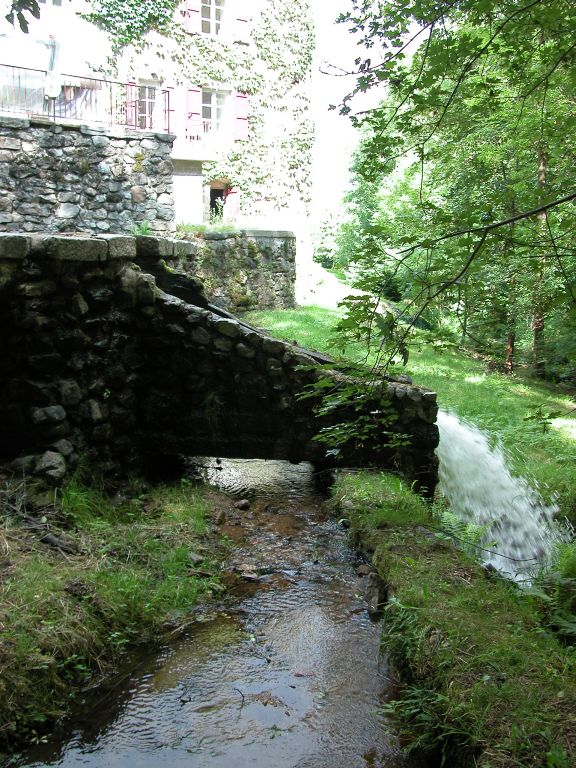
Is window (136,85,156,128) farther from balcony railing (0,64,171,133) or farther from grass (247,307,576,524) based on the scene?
grass (247,307,576,524)

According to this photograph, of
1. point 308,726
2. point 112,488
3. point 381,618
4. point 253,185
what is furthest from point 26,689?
point 253,185

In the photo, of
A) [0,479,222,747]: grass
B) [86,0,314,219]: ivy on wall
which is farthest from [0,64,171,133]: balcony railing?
[0,479,222,747]: grass

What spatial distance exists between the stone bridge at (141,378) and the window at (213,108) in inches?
620

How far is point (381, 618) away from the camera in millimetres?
4105

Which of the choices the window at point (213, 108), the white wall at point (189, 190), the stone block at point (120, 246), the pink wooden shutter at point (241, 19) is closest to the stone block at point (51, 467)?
the stone block at point (120, 246)

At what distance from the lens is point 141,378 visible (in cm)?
602

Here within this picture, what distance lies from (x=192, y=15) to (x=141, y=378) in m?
17.3

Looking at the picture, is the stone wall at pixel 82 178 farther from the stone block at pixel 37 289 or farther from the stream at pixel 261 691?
the stream at pixel 261 691

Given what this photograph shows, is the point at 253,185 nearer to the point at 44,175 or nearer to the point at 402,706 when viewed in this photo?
the point at 44,175

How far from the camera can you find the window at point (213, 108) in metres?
20.8

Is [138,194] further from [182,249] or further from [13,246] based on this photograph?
[13,246]

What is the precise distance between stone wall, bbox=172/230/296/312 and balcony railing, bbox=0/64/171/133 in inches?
111

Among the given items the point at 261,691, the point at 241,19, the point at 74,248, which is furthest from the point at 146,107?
the point at 261,691

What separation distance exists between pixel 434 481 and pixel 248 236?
9.27 metres
